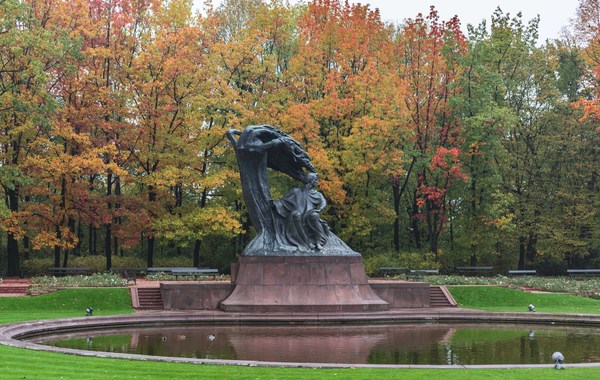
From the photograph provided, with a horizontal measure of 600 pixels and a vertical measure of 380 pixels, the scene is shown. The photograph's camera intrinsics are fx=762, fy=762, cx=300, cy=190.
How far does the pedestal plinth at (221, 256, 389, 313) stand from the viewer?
2833 centimetres

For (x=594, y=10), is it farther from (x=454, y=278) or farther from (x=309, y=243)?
(x=309, y=243)

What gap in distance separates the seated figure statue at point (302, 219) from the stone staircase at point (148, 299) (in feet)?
17.6

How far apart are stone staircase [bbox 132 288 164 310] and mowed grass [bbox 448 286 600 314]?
12.6 metres

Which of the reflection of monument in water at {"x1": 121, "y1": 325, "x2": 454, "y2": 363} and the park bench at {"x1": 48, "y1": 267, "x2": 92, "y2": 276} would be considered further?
the park bench at {"x1": 48, "y1": 267, "x2": 92, "y2": 276}

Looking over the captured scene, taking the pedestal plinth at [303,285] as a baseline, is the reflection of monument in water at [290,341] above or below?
below

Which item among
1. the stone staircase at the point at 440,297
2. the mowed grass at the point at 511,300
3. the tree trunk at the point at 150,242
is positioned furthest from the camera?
the tree trunk at the point at 150,242

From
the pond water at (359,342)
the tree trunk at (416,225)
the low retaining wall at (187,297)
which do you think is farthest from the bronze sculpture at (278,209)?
the tree trunk at (416,225)

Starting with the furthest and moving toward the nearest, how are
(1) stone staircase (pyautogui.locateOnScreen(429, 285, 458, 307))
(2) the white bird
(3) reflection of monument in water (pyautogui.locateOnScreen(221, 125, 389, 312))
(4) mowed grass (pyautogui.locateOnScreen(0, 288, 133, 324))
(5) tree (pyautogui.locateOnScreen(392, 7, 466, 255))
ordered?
1. (5) tree (pyautogui.locateOnScreen(392, 7, 466, 255))
2. (1) stone staircase (pyautogui.locateOnScreen(429, 285, 458, 307))
3. (3) reflection of monument in water (pyautogui.locateOnScreen(221, 125, 389, 312))
4. (4) mowed grass (pyautogui.locateOnScreen(0, 288, 133, 324))
5. (2) the white bird

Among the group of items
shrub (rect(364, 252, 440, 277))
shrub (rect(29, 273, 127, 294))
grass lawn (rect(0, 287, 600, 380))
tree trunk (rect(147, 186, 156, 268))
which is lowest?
grass lawn (rect(0, 287, 600, 380))

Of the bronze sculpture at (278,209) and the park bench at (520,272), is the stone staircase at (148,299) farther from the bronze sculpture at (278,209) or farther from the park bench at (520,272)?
the park bench at (520,272)

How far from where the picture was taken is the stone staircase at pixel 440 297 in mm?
31938

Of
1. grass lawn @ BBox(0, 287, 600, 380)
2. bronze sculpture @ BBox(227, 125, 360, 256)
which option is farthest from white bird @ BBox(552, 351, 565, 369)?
bronze sculpture @ BBox(227, 125, 360, 256)

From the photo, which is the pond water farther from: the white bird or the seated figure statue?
the seated figure statue

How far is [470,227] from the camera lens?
156 feet
